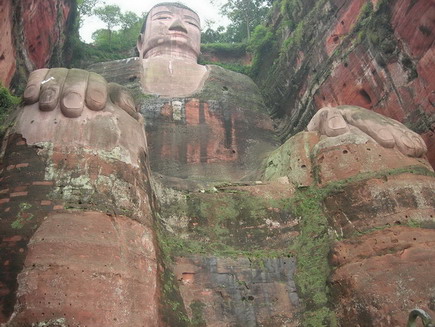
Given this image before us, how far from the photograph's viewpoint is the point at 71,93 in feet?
18.7

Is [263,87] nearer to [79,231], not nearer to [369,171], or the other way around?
[369,171]

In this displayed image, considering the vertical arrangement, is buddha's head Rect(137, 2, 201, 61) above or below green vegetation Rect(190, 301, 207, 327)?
above

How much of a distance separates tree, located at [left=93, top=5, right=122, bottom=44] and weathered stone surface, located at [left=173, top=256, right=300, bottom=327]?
64.3 ft

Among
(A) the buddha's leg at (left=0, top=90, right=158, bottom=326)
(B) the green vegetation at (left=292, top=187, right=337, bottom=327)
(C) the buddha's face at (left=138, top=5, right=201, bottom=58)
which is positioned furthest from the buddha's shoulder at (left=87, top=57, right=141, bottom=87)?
(B) the green vegetation at (left=292, top=187, right=337, bottom=327)

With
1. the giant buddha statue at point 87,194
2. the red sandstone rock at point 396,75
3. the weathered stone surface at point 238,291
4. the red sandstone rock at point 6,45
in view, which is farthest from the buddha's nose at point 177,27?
the weathered stone surface at point 238,291

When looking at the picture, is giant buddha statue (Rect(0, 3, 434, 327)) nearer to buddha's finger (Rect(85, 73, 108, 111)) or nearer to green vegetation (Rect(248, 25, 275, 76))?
buddha's finger (Rect(85, 73, 108, 111))

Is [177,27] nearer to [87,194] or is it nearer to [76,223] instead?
[87,194]

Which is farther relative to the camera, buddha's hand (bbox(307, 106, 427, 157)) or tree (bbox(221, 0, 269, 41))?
tree (bbox(221, 0, 269, 41))

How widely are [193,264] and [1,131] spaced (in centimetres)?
296

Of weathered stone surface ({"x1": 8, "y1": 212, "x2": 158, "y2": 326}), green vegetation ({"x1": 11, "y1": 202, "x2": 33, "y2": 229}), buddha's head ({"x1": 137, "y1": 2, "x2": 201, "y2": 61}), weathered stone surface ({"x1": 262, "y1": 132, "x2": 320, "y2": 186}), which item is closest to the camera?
weathered stone surface ({"x1": 8, "y1": 212, "x2": 158, "y2": 326})

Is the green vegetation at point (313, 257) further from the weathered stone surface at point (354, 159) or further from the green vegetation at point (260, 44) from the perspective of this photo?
the green vegetation at point (260, 44)

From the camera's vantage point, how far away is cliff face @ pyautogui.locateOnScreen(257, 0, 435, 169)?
8.66m

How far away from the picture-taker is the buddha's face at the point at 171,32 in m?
16.6

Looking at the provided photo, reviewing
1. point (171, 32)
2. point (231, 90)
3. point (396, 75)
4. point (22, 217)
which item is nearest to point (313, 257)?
point (22, 217)
